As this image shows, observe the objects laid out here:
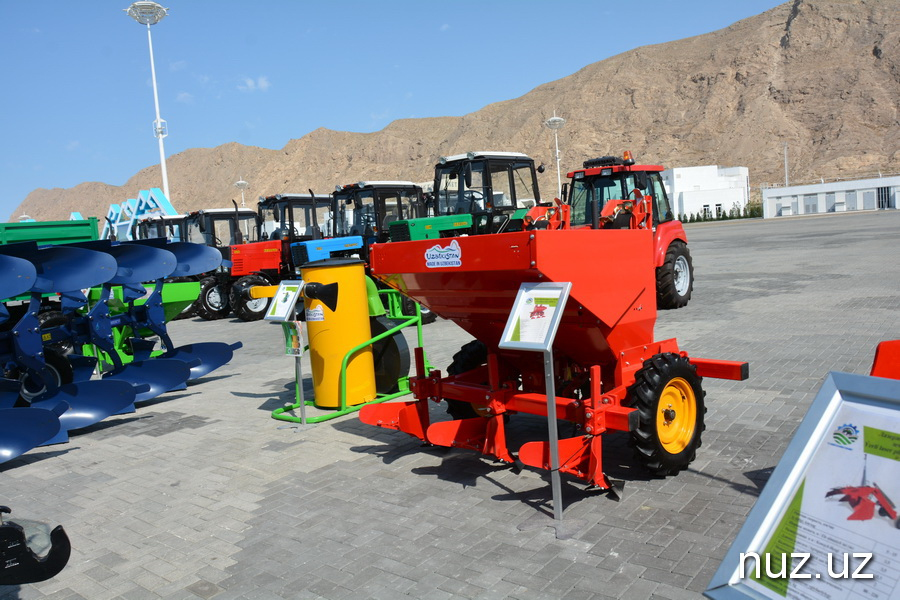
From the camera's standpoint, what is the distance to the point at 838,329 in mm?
9242

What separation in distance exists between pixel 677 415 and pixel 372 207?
A: 1098 centimetres

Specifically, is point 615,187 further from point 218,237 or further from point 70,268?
point 218,237

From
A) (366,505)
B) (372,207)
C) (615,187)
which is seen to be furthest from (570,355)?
(372,207)

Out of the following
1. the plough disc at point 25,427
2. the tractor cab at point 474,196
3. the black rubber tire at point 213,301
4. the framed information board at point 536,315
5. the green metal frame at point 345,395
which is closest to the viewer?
the framed information board at point 536,315

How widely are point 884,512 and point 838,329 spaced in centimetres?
853

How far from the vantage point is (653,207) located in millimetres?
12453

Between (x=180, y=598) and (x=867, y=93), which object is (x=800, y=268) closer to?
(x=180, y=598)

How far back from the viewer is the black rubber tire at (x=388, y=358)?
7.60m

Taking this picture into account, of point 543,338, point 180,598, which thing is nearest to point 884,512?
point 543,338

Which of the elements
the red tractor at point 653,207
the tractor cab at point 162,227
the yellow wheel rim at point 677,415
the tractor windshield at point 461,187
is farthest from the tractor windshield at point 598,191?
the tractor cab at point 162,227

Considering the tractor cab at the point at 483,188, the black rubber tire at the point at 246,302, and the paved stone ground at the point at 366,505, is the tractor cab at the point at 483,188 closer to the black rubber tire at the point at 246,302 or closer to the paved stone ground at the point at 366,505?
the paved stone ground at the point at 366,505

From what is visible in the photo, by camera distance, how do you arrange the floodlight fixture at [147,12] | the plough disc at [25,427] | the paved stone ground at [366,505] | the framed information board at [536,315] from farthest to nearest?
1. the floodlight fixture at [147,12]
2. the plough disc at [25,427]
3. the framed information board at [536,315]
4. the paved stone ground at [366,505]

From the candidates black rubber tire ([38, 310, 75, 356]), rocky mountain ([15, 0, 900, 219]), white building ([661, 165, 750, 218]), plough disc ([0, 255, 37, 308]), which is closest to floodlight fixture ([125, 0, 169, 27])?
black rubber tire ([38, 310, 75, 356])

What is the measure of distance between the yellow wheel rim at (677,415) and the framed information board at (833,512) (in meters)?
2.68
